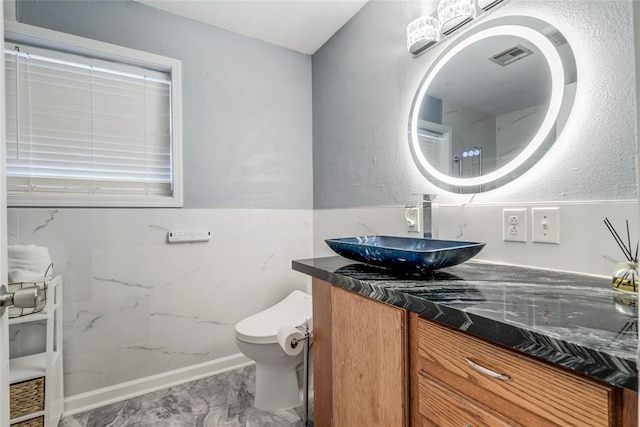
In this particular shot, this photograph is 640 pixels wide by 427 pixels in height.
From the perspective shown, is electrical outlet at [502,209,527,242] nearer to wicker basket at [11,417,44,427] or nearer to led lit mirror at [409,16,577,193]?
led lit mirror at [409,16,577,193]

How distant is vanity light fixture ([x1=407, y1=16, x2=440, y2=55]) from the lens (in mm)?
1375

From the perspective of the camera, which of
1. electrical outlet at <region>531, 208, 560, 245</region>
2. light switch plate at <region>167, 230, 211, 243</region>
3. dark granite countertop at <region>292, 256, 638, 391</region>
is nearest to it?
dark granite countertop at <region>292, 256, 638, 391</region>

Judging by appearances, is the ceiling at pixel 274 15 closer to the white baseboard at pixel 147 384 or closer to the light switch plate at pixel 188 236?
the light switch plate at pixel 188 236

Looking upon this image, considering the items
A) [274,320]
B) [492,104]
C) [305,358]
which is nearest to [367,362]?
[305,358]

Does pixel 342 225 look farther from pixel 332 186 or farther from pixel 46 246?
pixel 46 246

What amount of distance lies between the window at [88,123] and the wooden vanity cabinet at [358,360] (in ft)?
4.21

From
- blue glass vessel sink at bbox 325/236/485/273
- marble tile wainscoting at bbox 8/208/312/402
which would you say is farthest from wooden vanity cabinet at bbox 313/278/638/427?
marble tile wainscoting at bbox 8/208/312/402

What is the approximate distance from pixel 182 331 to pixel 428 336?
170 centimetres

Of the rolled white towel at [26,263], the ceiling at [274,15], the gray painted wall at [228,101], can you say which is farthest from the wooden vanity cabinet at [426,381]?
the ceiling at [274,15]

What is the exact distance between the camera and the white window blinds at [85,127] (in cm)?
157

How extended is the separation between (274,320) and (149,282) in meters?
0.80

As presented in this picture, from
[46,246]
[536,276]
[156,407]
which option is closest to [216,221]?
[46,246]

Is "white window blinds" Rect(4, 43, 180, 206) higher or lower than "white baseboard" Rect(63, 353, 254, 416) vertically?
higher

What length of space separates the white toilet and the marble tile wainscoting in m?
0.45
